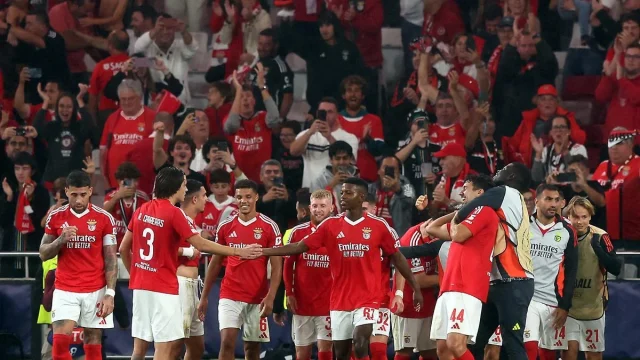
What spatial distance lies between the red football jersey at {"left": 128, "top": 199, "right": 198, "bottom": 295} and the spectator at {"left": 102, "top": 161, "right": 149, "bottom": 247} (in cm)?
393

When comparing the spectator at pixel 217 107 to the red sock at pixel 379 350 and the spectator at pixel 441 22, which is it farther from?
the red sock at pixel 379 350

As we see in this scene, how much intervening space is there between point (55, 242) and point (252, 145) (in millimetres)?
5187

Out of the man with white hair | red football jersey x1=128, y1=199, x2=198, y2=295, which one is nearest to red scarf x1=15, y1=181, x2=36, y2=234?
the man with white hair

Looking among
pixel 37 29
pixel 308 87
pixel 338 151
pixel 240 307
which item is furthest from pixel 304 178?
pixel 37 29

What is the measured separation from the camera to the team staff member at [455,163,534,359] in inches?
480

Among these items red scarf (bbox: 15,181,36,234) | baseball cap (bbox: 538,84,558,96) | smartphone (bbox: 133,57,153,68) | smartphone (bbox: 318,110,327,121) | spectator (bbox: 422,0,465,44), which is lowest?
red scarf (bbox: 15,181,36,234)

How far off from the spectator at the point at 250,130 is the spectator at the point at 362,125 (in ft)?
3.47

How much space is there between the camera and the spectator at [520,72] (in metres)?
18.7

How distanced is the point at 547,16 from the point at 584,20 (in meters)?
0.64

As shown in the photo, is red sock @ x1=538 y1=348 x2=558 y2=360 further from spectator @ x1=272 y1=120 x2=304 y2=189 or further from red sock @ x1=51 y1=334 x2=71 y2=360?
red sock @ x1=51 y1=334 x2=71 y2=360

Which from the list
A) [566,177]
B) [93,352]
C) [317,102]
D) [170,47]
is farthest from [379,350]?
[170,47]

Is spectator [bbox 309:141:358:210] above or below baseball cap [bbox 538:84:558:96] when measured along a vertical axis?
below

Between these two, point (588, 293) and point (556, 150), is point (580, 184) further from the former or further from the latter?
point (588, 293)

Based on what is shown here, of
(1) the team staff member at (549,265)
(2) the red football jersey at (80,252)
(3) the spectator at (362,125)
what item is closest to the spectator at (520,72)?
(3) the spectator at (362,125)
